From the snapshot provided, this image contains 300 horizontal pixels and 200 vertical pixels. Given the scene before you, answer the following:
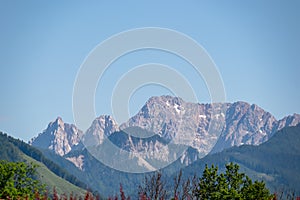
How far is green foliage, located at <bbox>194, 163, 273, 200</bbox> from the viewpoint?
63.5 meters

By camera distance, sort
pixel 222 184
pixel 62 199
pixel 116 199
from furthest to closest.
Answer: pixel 222 184, pixel 62 199, pixel 116 199

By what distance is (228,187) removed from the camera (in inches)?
2749

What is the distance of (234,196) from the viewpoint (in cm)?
6275

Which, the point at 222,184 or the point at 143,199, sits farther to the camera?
the point at 222,184

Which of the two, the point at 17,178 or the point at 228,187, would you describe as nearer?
the point at 228,187

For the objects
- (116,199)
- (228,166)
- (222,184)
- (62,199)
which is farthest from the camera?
(228,166)

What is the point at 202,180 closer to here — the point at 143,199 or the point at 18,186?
the point at 18,186

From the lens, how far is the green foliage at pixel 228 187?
2499 inches

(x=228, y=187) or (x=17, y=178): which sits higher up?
(x=228, y=187)

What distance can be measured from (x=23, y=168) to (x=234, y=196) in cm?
3243

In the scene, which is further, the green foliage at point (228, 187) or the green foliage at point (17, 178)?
Result: the green foliage at point (17, 178)

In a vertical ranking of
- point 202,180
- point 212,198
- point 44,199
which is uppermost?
point 202,180

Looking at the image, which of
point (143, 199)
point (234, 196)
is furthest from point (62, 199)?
point (234, 196)

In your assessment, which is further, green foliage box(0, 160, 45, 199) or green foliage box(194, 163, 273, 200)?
green foliage box(0, 160, 45, 199)
